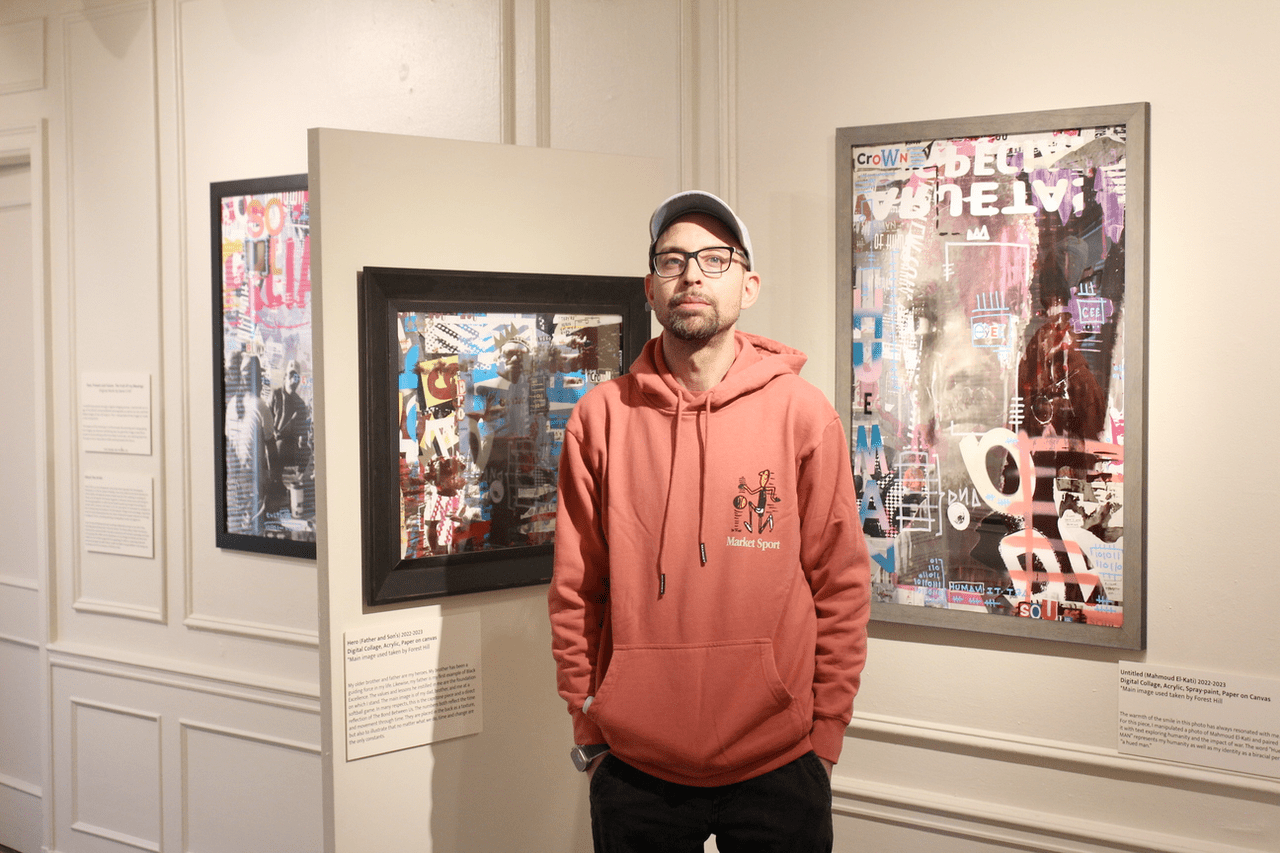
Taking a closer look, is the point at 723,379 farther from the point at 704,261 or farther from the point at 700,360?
the point at 704,261

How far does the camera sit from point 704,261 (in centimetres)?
165

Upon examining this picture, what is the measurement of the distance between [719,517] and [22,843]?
3.60 m

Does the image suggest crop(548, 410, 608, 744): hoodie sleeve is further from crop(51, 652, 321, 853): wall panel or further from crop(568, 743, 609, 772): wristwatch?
crop(51, 652, 321, 853): wall panel

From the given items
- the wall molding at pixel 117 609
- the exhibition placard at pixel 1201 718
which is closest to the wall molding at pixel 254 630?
the wall molding at pixel 117 609

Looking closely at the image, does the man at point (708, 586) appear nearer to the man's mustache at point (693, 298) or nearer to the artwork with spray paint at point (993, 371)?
the man's mustache at point (693, 298)

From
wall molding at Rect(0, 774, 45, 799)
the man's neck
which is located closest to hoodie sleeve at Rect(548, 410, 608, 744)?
the man's neck

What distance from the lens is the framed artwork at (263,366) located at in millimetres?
2838

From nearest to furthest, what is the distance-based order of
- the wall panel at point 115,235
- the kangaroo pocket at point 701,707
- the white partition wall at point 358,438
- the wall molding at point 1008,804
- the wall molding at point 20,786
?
the kangaroo pocket at point 701,707, the white partition wall at point 358,438, the wall molding at point 1008,804, the wall panel at point 115,235, the wall molding at point 20,786

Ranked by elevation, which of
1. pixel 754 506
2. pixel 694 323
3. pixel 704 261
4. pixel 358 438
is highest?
pixel 704 261

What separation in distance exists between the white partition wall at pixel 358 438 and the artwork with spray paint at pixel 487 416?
5.1 inches

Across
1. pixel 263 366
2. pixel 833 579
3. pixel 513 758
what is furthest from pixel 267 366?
pixel 833 579

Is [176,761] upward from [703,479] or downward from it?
downward

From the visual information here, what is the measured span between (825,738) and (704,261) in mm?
933

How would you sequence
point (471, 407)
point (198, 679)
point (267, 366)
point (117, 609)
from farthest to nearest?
point (117, 609) → point (198, 679) → point (267, 366) → point (471, 407)
